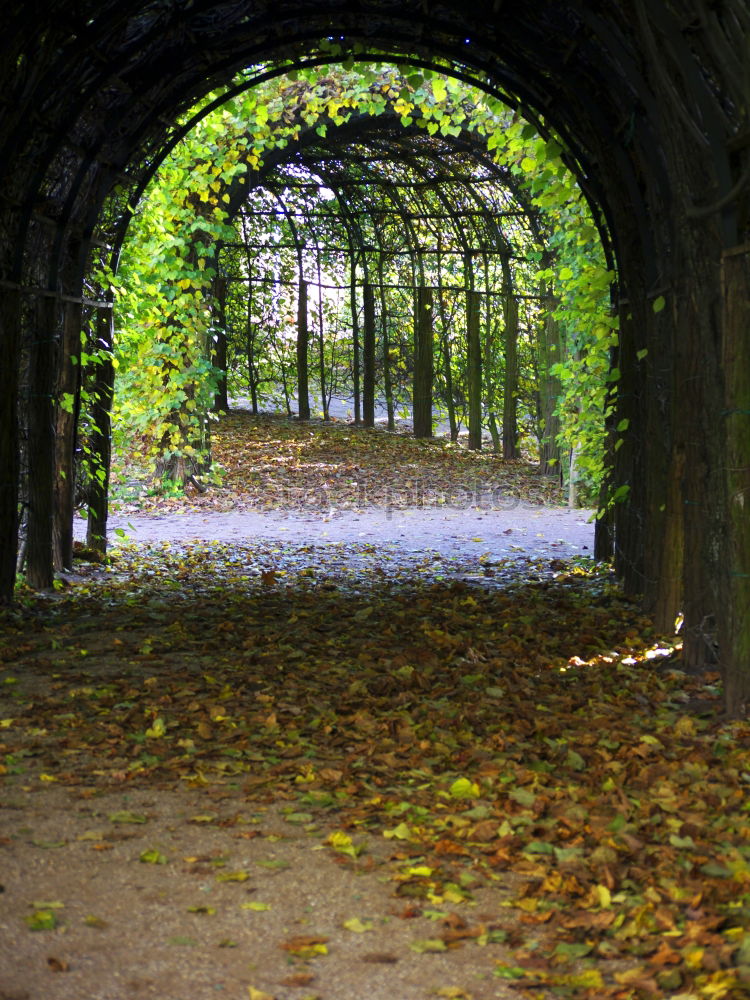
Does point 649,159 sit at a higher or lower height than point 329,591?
higher

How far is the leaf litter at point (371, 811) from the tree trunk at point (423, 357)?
1476 centimetres

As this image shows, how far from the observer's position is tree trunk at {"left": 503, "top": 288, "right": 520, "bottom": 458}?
2028cm

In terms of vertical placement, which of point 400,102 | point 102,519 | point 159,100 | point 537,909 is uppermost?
point 400,102

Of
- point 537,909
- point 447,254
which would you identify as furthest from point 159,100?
point 447,254

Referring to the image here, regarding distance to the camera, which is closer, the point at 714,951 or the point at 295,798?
the point at 714,951

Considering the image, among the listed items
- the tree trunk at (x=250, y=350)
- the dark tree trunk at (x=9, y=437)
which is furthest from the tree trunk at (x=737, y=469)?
the tree trunk at (x=250, y=350)

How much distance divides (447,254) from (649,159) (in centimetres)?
1526

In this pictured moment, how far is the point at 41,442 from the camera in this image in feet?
27.3

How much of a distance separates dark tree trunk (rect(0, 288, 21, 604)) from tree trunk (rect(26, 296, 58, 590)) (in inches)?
20.2

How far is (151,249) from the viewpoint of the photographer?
13.1 metres

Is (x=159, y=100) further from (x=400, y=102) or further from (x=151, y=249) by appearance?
(x=151, y=249)

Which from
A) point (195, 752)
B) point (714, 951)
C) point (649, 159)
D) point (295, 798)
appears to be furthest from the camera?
point (649, 159)

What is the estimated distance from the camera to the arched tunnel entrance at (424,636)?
3145 mm

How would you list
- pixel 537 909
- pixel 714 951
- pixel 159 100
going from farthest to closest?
pixel 159 100
pixel 537 909
pixel 714 951
